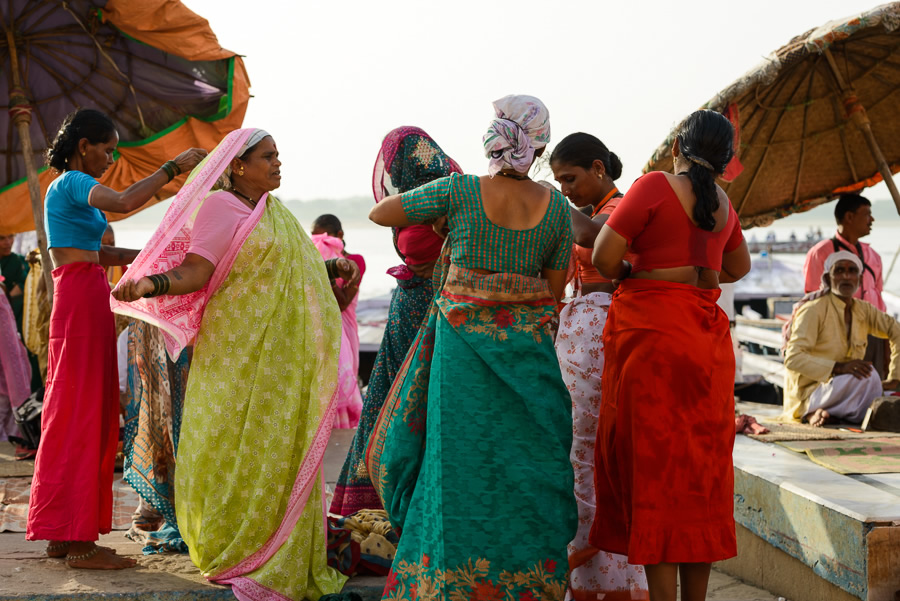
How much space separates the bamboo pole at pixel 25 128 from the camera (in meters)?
5.77

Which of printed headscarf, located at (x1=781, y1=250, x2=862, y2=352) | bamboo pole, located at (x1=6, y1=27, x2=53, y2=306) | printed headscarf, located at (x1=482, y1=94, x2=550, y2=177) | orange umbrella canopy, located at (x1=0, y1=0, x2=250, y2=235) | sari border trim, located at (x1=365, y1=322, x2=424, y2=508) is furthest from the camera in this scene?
printed headscarf, located at (x1=781, y1=250, x2=862, y2=352)

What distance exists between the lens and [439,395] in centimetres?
329

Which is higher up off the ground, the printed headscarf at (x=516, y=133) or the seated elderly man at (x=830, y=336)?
the printed headscarf at (x=516, y=133)

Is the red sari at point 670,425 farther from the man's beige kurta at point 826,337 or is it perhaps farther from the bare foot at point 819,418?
the man's beige kurta at point 826,337

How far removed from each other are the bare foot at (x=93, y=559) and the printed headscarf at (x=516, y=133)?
2343 millimetres

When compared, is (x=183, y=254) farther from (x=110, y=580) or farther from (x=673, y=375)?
(x=673, y=375)

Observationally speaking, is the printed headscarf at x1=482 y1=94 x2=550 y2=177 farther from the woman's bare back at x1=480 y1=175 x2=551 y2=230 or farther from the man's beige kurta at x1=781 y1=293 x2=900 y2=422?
the man's beige kurta at x1=781 y1=293 x2=900 y2=422

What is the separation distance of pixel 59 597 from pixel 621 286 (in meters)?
2.58

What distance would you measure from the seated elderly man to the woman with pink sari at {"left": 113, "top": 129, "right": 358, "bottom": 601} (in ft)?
13.8

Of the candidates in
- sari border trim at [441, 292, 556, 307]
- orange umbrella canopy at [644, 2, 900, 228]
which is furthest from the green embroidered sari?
orange umbrella canopy at [644, 2, 900, 228]

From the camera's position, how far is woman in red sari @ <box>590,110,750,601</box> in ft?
10.7

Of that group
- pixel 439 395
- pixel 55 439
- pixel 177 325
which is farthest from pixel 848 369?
pixel 55 439

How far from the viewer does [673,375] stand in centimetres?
331

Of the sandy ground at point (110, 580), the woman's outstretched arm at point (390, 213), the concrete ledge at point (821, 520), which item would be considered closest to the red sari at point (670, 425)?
the concrete ledge at point (821, 520)
